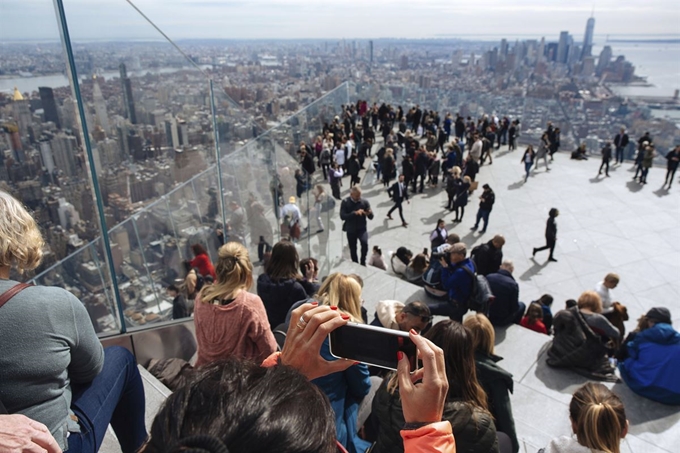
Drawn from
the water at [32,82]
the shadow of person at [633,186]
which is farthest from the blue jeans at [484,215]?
the water at [32,82]

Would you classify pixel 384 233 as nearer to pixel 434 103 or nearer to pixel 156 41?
pixel 156 41

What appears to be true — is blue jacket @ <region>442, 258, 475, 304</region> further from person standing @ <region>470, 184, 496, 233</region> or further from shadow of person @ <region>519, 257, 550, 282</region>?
person standing @ <region>470, 184, 496, 233</region>

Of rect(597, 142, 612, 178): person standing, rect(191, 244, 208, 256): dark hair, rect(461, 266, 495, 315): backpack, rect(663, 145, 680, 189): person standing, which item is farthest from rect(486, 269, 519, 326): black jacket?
rect(597, 142, 612, 178): person standing

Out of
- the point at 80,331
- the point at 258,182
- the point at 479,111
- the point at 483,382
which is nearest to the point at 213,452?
the point at 80,331

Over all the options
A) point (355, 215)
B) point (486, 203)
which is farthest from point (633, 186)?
point (355, 215)

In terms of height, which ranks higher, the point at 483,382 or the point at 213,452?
the point at 213,452

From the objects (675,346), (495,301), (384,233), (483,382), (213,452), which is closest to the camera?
(213,452)

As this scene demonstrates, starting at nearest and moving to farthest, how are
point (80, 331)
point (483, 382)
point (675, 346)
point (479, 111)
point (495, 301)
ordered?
point (80, 331), point (483, 382), point (675, 346), point (495, 301), point (479, 111)
